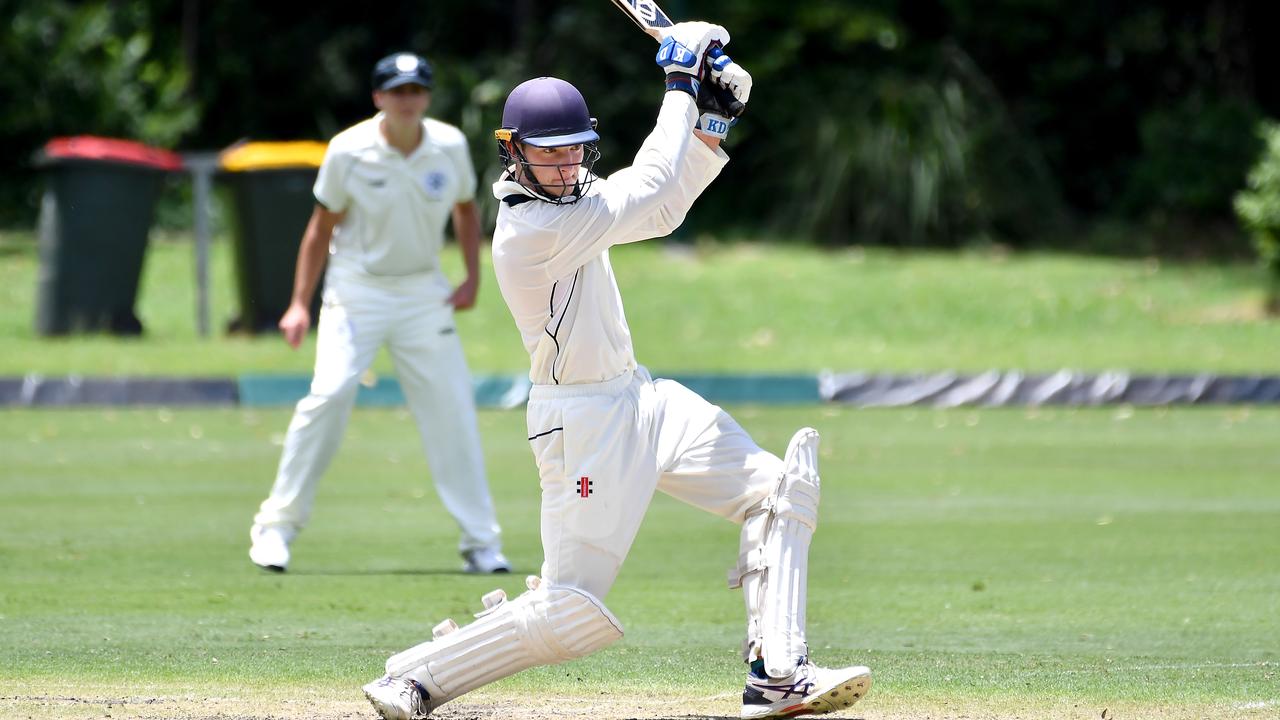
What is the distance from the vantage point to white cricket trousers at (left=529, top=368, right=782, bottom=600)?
16.0 ft

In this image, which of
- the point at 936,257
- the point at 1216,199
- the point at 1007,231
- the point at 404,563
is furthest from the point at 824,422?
the point at 1216,199

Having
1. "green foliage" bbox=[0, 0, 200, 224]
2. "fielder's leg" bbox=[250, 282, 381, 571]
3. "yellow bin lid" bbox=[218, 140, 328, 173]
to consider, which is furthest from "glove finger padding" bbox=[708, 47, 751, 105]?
"green foliage" bbox=[0, 0, 200, 224]

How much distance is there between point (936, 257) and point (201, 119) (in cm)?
1101

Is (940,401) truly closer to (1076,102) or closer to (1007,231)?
(1007,231)

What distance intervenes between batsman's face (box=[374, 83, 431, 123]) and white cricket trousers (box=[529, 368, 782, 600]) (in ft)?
9.87

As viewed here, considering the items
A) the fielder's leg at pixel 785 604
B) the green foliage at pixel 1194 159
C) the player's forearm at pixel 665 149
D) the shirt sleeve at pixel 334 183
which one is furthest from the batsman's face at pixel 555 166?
the green foliage at pixel 1194 159

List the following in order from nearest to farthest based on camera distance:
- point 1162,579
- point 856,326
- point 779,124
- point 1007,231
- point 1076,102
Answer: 1. point 1162,579
2. point 856,326
3. point 1007,231
4. point 779,124
5. point 1076,102

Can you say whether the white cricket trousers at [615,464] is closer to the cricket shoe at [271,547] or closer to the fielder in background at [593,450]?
the fielder in background at [593,450]

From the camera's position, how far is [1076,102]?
26.2 meters

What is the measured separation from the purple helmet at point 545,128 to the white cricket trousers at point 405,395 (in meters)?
2.76

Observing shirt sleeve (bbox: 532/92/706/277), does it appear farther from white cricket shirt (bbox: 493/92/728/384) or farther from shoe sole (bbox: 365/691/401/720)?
shoe sole (bbox: 365/691/401/720)

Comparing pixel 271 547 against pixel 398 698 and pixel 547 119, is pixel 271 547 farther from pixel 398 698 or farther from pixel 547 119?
pixel 547 119

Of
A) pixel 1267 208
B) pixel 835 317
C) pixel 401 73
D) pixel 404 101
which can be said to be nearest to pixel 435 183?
pixel 404 101

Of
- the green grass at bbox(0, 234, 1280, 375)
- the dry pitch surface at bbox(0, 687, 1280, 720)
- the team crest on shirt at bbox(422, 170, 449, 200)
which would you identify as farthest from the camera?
the green grass at bbox(0, 234, 1280, 375)
